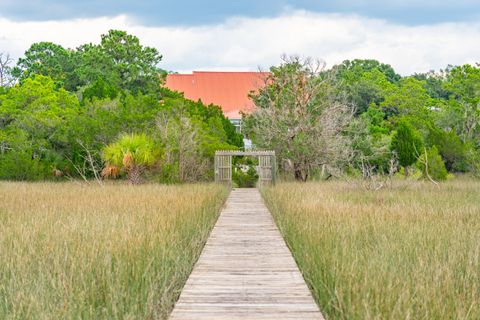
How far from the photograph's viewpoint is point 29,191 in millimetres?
15023

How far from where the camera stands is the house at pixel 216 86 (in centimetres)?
5003

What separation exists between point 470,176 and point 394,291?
21.6 m

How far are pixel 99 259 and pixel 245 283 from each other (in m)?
1.52

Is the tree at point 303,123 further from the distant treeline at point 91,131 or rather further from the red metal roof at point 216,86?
the red metal roof at point 216,86

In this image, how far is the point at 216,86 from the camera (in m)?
51.5

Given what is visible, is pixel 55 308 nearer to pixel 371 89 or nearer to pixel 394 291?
pixel 394 291

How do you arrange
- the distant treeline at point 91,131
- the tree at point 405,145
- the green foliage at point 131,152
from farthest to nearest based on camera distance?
the tree at point 405,145
the distant treeline at point 91,131
the green foliage at point 131,152

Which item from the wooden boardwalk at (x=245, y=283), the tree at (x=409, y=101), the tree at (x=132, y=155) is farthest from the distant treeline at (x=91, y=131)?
the tree at (x=409, y=101)

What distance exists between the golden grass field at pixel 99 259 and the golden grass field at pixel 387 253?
4.59 feet

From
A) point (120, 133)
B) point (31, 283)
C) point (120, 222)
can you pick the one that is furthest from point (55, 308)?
point (120, 133)

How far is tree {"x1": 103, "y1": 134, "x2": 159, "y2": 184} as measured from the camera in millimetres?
17531

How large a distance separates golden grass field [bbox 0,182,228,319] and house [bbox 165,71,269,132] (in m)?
39.1

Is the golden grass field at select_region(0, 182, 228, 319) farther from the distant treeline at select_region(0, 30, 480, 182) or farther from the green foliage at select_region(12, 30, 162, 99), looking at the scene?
the green foliage at select_region(12, 30, 162, 99)

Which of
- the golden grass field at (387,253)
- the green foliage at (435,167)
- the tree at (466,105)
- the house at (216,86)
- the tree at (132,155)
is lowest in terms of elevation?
the golden grass field at (387,253)
